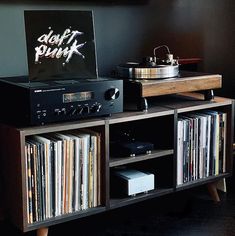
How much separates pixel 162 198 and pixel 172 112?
527 mm

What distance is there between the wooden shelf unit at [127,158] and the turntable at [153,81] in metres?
0.07

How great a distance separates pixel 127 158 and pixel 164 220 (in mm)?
352

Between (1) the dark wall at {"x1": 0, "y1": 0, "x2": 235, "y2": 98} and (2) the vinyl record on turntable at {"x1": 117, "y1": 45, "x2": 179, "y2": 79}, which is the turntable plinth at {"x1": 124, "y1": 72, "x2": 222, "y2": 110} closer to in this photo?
(2) the vinyl record on turntable at {"x1": 117, "y1": 45, "x2": 179, "y2": 79}

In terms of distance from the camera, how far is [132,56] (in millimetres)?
2512

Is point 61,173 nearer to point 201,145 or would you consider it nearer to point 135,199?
point 135,199

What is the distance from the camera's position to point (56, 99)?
182 centimetres

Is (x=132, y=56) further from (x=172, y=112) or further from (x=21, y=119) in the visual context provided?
(x=21, y=119)

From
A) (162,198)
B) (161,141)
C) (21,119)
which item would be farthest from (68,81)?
(162,198)

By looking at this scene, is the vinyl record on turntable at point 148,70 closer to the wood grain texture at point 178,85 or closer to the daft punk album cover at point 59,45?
the wood grain texture at point 178,85

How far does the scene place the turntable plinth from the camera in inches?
82.4

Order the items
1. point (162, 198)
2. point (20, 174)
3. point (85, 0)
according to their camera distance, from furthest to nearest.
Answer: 1. point (162, 198)
2. point (85, 0)
3. point (20, 174)

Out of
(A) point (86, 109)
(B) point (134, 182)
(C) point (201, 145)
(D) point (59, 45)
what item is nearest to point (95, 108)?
(A) point (86, 109)

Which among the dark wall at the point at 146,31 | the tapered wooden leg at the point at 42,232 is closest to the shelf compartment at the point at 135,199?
the tapered wooden leg at the point at 42,232

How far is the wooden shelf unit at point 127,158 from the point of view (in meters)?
1.83
